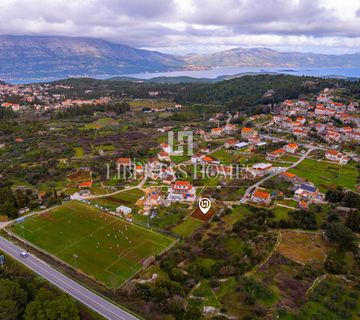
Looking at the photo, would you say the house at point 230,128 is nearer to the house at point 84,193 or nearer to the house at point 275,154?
the house at point 275,154

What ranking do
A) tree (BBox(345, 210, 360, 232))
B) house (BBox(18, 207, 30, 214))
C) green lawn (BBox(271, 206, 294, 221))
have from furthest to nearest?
house (BBox(18, 207, 30, 214)), green lawn (BBox(271, 206, 294, 221)), tree (BBox(345, 210, 360, 232))

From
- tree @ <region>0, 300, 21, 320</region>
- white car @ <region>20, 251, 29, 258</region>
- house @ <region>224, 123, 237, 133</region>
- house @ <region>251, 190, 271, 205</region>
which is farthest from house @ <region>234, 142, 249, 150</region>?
tree @ <region>0, 300, 21, 320</region>

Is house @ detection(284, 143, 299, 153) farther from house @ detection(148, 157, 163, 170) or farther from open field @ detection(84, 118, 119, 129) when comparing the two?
open field @ detection(84, 118, 119, 129)

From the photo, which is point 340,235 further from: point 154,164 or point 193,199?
point 154,164

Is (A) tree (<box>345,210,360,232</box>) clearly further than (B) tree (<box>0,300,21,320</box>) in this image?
Yes

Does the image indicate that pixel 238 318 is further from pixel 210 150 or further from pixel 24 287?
pixel 210 150

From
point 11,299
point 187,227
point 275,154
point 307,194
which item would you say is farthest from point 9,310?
point 275,154
